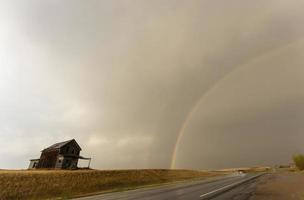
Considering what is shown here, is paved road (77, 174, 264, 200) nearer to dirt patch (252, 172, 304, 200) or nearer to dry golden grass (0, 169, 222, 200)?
dirt patch (252, 172, 304, 200)

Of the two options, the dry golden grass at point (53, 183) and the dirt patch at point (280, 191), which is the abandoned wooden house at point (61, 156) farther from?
the dirt patch at point (280, 191)

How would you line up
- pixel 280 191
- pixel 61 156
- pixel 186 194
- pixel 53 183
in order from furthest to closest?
pixel 61 156 → pixel 53 183 → pixel 280 191 → pixel 186 194

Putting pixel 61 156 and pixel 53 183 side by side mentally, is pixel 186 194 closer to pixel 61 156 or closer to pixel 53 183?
pixel 53 183

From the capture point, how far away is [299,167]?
103750mm

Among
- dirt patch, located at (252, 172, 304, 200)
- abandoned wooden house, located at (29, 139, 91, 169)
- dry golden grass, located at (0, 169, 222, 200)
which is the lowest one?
dirt patch, located at (252, 172, 304, 200)

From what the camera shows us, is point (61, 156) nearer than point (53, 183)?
No

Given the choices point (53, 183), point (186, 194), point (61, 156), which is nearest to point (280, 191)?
point (186, 194)

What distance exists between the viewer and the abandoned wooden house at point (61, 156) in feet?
178

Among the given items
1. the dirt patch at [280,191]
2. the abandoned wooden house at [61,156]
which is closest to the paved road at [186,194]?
the dirt patch at [280,191]

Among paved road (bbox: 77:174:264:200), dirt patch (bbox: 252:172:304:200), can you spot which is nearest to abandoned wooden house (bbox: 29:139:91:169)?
paved road (bbox: 77:174:264:200)

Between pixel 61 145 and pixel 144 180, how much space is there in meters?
22.7

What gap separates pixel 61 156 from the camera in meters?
54.3

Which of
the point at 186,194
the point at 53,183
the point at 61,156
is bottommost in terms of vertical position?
the point at 186,194

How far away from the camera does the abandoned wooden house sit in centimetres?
5419
